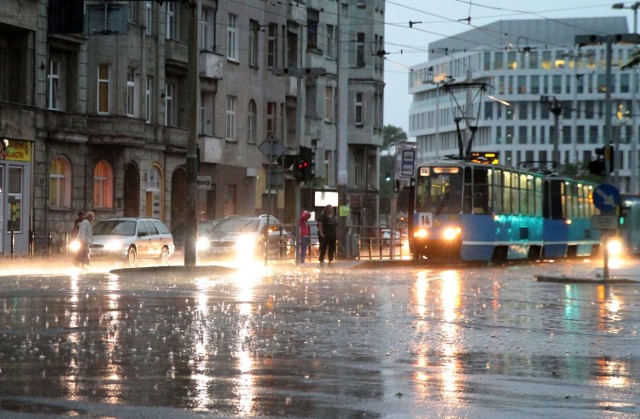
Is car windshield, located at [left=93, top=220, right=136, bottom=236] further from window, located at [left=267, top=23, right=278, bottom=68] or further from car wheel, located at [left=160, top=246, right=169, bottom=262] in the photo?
window, located at [left=267, top=23, right=278, bottom=68]

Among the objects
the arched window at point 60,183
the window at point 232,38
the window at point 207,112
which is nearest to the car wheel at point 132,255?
the arched window at point 60,183

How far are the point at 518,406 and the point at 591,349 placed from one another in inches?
232

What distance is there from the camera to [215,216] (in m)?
66.2

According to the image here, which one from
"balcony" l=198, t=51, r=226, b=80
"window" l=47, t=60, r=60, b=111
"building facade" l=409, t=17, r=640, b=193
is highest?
"building facade" l=409, t=17, r=640, b=193

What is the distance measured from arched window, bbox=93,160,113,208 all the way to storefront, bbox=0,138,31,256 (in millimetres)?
5078

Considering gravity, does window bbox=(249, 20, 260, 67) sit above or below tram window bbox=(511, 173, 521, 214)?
above

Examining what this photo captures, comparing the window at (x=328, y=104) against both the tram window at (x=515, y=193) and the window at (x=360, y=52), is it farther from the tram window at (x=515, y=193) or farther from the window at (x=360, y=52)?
the tram window at (x=515, y=193)

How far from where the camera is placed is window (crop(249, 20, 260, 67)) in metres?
69.3

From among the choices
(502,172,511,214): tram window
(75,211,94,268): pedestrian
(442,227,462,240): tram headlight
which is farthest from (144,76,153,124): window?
(75,211,94,268): pedestrian

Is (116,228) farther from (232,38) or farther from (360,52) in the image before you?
(360,52)

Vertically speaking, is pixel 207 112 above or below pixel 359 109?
below

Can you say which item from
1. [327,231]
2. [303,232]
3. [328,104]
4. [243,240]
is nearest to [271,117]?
[328,104]

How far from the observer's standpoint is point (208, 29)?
6419cm

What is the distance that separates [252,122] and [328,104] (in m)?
16.9
